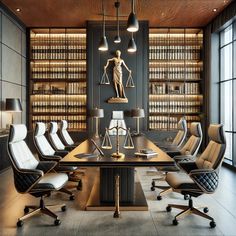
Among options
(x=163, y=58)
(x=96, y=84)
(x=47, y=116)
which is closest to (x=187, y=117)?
(x=163, y=58)

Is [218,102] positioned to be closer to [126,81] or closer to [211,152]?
[126,81]

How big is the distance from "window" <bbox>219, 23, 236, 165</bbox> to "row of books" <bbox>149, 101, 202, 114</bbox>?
0.97 meters

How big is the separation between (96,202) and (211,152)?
159 centimetres

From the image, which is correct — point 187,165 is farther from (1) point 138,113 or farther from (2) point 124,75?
(2) point 124,75

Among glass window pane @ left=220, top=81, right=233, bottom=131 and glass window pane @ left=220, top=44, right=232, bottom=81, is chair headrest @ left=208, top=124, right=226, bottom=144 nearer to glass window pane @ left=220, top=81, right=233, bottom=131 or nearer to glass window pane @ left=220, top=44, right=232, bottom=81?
glass window pane @ left=220, top=81, right=233, bottom=131

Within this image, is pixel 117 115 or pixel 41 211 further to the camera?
pixel 117 115

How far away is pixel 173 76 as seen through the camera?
8.82m

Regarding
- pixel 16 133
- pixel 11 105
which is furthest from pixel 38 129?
pixel 11 105

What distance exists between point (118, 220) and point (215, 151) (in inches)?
53.7

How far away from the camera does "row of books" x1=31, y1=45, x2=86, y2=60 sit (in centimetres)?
881

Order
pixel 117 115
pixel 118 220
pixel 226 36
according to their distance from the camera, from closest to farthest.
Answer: pixel 118 220 → pixel 226 36 → pixel 117 115

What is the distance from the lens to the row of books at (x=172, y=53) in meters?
8.79

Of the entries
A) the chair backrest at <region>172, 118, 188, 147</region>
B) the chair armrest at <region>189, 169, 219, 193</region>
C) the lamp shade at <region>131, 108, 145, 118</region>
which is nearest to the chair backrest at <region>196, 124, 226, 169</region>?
the chair armrest at <region>189, 169, 219, 193</region>

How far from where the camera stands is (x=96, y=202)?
3.97 m
